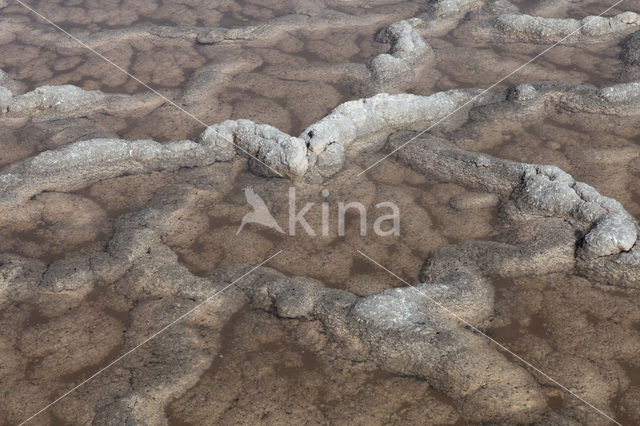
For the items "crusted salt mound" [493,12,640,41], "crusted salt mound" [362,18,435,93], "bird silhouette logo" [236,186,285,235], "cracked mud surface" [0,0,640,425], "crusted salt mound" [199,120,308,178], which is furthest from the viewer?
"crusted salt mound" [493,12,640,41]

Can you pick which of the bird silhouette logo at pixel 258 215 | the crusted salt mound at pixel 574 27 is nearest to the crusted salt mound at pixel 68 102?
the bird silhouette logo at pixel 258 215

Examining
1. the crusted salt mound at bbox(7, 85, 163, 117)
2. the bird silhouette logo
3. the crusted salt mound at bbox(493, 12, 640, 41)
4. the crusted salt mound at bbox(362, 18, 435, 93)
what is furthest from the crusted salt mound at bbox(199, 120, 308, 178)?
the crusted salt mound at bbox(493, 12, 640, 41)

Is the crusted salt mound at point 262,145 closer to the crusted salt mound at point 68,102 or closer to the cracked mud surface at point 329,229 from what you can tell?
the cracked mud surface at point 329,229

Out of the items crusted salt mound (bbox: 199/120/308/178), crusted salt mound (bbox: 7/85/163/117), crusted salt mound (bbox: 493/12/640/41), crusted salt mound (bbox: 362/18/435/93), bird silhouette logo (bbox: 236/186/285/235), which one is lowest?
crusted salt mound (bbox: 7/85/163/117)

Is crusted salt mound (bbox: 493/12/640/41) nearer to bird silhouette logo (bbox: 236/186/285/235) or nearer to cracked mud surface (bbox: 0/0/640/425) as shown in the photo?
cracked mud surface (bbox: 0/0/640/425)

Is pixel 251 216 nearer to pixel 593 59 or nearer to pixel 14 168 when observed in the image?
pixel 14 168

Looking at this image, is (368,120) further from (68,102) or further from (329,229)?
(68,102)

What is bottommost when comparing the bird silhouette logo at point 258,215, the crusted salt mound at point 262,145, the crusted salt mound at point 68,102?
the crusted salt mound at point 68,102

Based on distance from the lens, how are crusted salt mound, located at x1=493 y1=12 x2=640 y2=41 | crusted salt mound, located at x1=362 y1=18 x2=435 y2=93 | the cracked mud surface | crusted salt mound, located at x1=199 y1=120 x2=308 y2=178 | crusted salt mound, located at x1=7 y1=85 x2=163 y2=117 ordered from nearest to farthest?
the cracked mud surface, crusted salt mound, located at x1=199 y1=120 x2=308 y2=178, crusted salt mound, located at x1=7 y1=85 x2=163 y2=117, crusted salt mound, located at x1=362 y1=18 x2=435 y2=93, crusted salt mound, located at x1=493 y1=12 x2=640 y2=41
